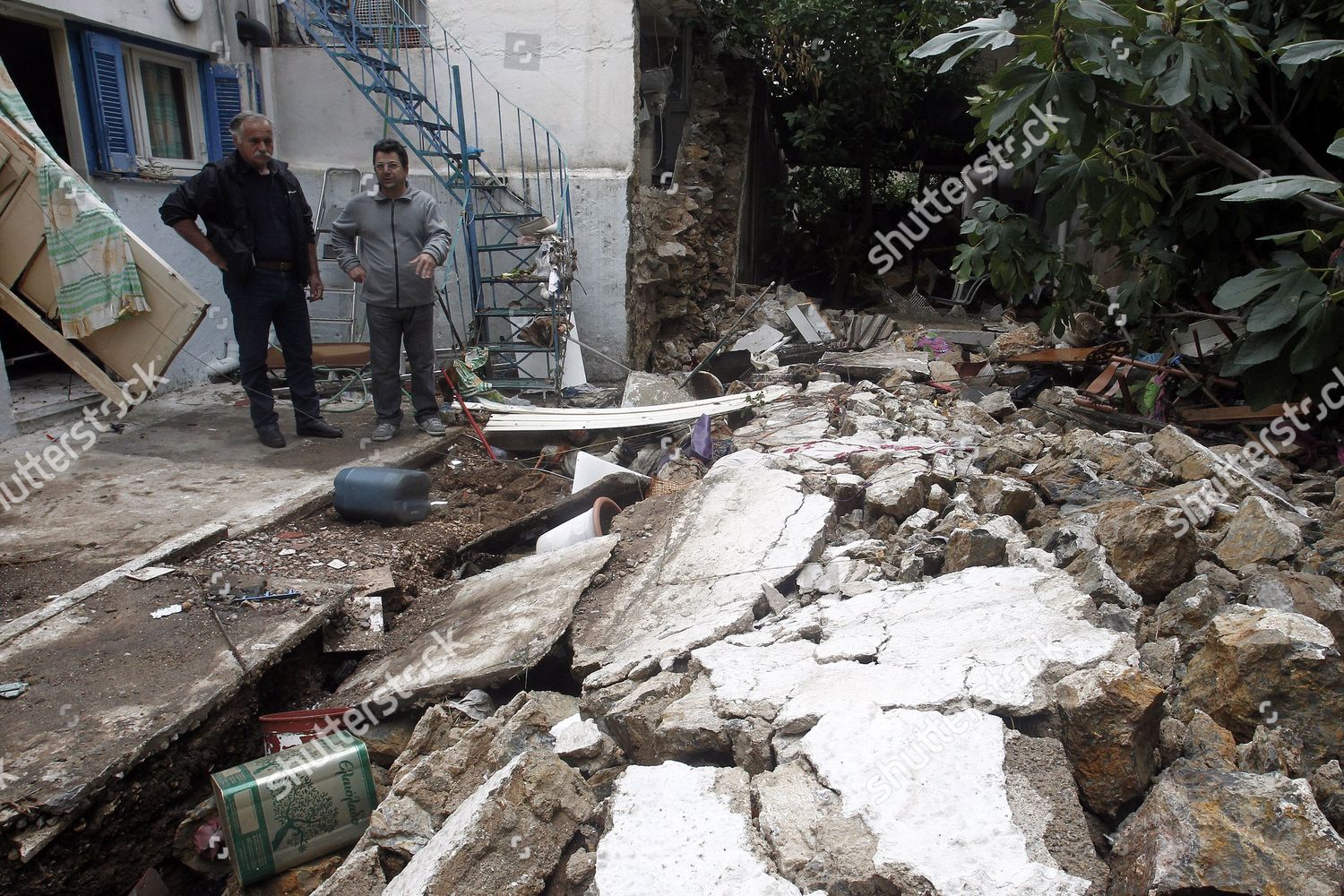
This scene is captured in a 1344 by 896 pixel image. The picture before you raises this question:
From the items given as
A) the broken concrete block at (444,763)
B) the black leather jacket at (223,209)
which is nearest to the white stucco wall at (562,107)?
the black leather jacket at (223,209)

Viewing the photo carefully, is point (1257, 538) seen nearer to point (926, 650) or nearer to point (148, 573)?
point (926, 650)

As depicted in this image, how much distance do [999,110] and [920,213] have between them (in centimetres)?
Result: 1208

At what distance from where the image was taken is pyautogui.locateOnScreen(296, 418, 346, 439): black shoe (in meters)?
5.68

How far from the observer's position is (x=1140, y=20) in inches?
132

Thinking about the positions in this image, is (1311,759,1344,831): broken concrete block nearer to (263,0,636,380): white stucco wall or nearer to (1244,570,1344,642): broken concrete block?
(1244,570,1344,642): broken concrete block

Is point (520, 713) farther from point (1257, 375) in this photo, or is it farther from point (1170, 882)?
point (1257, 375)

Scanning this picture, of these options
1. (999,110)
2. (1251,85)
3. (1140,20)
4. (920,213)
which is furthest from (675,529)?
(920,213)

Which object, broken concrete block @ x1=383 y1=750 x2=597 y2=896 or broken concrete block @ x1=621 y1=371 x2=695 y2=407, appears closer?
broken concrete block @ x1=383 y1=750 x2=597 y2=896

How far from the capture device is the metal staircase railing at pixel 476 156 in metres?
7.21

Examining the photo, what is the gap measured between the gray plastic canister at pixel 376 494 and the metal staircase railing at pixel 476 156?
2.58 m

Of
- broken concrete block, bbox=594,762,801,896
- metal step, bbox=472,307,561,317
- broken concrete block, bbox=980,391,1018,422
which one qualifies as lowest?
broken concrete block, bbox=980,391,1018,422

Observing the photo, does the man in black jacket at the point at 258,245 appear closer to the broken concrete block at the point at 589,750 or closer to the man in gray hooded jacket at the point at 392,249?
the man in gray hooded jacket at the point at 392,249

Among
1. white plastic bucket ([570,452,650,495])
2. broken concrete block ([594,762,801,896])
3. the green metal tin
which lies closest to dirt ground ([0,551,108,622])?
the green metal tin

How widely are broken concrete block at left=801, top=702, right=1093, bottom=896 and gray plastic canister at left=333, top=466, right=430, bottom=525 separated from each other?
3.10 metres
